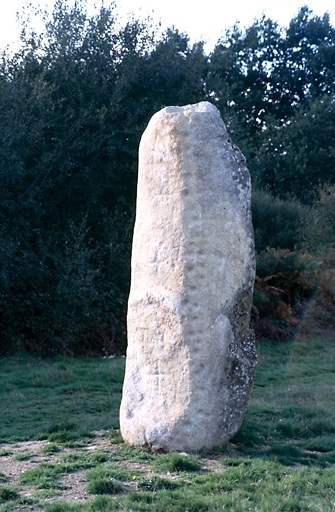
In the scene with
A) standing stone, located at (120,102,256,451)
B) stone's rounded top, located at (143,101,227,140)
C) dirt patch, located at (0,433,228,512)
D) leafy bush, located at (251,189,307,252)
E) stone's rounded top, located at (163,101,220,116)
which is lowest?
dirt patch, located at (0,433,228,512)

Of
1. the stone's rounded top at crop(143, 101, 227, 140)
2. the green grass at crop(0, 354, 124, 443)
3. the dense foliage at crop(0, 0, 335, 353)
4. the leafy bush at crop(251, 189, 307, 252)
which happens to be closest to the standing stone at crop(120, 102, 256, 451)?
the stone's rounded top at crop(143, 101, 227, 140)

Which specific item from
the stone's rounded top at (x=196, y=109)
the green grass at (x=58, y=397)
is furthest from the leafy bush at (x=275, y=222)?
the stone's rounded top at (x=196, y=109)

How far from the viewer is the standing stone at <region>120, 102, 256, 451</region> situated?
8.02 meters

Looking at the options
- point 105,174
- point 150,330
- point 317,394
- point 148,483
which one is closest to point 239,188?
point 150,330

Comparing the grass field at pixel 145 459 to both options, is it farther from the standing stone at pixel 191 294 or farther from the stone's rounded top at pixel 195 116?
the stone's rounded top at pixel 195 116

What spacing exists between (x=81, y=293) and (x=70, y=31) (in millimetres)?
6252

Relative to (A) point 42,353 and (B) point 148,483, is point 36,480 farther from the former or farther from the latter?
(A) point 42,353

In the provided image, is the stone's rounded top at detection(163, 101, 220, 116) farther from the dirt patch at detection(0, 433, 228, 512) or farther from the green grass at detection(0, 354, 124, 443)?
the green grass at detection(0, 354, 124, 443)

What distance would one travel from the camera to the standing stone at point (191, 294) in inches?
316

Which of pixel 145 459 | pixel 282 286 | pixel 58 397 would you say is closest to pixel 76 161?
pixel 282 286

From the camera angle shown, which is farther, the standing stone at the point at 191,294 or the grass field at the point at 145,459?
the standing stone at the point at 191,294

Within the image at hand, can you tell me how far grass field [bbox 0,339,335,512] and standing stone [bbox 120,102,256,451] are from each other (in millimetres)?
406

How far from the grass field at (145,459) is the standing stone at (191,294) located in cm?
41

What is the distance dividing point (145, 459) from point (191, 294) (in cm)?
167
